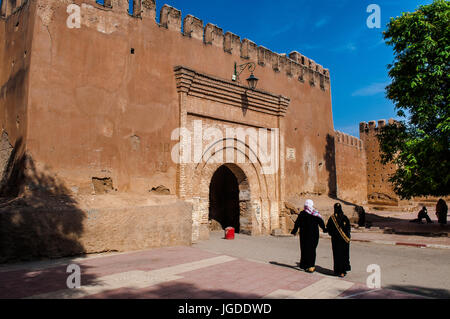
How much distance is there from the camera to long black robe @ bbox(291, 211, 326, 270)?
19.4 ft

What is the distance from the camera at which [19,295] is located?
4062 millimetres

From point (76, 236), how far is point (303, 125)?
9.63 m

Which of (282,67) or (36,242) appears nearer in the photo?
(36,242)

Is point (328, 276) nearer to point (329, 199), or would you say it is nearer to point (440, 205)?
point (329, 199)

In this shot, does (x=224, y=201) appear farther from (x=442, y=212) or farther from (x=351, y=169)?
(x=351, y=169)

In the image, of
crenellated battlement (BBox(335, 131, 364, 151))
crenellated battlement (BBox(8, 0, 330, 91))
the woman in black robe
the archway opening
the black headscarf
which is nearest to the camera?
the woman in black robe

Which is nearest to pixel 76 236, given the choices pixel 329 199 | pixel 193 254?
pixel 193 254

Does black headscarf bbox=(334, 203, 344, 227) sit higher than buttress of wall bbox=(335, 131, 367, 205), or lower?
lower

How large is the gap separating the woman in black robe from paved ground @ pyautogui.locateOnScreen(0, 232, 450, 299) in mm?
189

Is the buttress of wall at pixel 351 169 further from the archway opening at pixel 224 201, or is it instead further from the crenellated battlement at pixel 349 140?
the archway opening at pixel 224 201

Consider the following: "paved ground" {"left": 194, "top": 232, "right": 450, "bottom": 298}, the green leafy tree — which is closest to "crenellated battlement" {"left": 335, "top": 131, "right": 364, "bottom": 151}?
the green leafy tree

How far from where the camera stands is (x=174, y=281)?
15.9 ft

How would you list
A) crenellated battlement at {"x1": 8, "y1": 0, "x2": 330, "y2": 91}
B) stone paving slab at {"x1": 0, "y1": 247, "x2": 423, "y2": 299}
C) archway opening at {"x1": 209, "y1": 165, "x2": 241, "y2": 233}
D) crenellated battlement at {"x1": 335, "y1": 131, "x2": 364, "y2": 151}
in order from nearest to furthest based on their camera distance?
stone paving slab at {"x1": 0, "y1": 247, "x2": 423, "y2": 299} < crenellated battlement at {"x1": 8, "y1": 0, "x2": 330, "y2": 91} < archway opening at {"x1": 209, "y1": 165, "x2": 241, "y2": 233} < crenellated battlement at {"x1": 335, "y1": 131, "x2": 364, "y2": 151}

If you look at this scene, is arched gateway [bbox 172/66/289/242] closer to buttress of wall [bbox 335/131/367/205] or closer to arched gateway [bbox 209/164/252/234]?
Answer: arched gateway [bbox 209/164/252/234]
